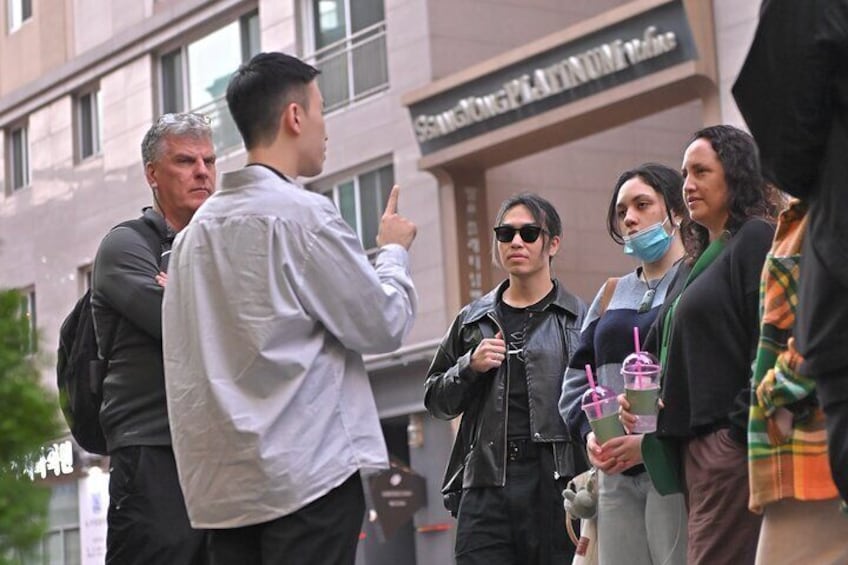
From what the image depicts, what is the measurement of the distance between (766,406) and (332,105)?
22.5 meters

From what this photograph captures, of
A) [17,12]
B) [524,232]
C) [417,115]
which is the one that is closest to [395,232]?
[524,232]

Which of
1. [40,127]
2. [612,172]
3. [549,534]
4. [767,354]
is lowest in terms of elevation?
[549,534]

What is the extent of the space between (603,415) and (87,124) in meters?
27.7

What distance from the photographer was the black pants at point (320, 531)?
A: 4785 millimetres

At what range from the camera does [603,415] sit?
256 inches

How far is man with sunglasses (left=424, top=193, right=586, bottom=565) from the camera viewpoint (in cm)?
731

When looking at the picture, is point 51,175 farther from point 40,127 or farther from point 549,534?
point 549,534

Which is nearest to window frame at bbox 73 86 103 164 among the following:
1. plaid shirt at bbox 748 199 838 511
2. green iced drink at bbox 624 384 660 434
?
green iced drink at bbox 624 384 660 434

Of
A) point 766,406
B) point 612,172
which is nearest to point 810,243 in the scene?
point 766,406

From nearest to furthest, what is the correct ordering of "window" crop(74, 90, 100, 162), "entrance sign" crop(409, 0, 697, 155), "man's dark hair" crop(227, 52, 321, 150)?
"man's dark hair" crop(227, 52, 321, 150) → "entrance sign" crop(409, 0, 697, 155) → "window" crop(74, 90, 100, 162)

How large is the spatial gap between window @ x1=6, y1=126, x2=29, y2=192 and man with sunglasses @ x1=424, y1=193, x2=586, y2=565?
27.9 m

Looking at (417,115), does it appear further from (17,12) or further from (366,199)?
(17,12)

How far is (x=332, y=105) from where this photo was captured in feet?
87.5

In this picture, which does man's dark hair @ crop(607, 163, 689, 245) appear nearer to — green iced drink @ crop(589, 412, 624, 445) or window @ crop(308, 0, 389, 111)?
green iced drink @ crop(589, 412, 624, 445)
